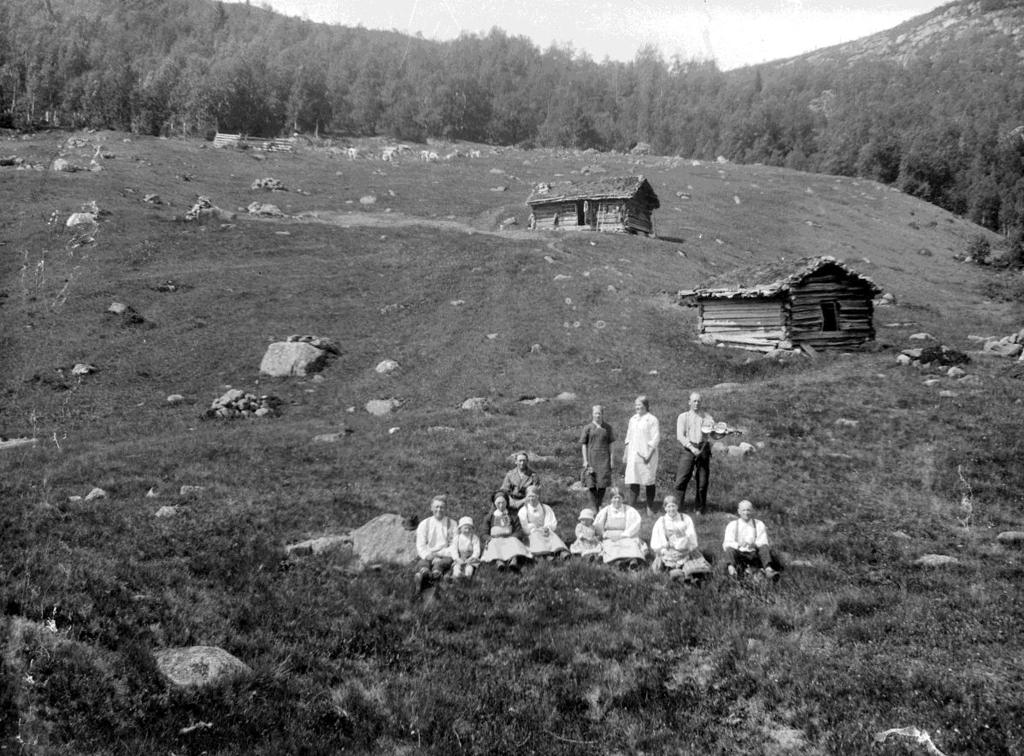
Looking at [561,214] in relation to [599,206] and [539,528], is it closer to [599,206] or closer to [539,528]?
[599,206]

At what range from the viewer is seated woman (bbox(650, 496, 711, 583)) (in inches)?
385

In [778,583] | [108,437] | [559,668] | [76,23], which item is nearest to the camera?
[559,668]

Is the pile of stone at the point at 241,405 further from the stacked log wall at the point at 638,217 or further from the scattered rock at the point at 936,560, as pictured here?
the stacked log wall at the point at 638,217

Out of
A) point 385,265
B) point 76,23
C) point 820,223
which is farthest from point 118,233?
point 76,23

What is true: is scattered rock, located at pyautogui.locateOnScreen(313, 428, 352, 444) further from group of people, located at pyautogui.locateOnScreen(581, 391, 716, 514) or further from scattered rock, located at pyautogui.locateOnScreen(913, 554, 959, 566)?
scattered rock, located at pyautogui.locateOnScreen(913, 554, 959, 566)

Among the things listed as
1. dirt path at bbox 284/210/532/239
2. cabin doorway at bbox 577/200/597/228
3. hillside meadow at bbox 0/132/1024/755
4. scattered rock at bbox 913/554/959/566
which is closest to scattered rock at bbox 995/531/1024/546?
hillside meadow at bbox 0/132/1024/755

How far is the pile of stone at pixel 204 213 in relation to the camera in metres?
46.0

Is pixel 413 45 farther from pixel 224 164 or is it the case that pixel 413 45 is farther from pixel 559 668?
pixel 559 668

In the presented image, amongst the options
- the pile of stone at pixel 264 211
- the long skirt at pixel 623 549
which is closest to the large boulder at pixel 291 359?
the long skirt at pixel 623 549

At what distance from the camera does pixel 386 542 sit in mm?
10672

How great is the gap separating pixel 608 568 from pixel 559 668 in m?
3.12

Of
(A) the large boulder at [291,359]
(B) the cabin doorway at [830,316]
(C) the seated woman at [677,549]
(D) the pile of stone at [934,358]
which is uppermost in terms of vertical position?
(B) the cabin doorway at [830,316]

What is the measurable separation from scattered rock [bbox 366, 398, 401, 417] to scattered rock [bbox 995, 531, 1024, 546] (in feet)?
60.3

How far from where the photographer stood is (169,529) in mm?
10297
